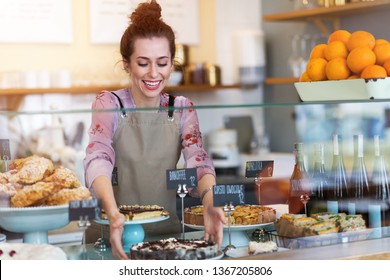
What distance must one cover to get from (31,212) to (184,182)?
39 centimetres

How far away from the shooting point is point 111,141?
6.15ft

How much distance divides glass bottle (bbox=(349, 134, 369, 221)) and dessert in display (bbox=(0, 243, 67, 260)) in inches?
32.3

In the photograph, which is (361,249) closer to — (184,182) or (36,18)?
(184,182)

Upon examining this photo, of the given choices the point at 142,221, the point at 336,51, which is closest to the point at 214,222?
the point at 142,221

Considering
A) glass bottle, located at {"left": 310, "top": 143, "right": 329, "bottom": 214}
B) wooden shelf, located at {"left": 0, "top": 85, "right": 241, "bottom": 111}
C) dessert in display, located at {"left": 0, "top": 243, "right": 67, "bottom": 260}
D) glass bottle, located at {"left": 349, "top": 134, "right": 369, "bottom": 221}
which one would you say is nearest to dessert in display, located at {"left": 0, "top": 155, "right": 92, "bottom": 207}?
dessert in display, located at {"left": 0, "top": 243, "right": 67, "bottom": 260}

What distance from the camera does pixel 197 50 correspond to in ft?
16.6

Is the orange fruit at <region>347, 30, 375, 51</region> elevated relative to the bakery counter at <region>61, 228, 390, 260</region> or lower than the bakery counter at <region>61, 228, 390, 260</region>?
elevated

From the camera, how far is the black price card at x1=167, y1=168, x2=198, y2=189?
181 centimetres

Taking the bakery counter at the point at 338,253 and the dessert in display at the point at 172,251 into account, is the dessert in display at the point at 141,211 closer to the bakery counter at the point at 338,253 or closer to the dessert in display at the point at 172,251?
the dessert in display at the point at 172,251

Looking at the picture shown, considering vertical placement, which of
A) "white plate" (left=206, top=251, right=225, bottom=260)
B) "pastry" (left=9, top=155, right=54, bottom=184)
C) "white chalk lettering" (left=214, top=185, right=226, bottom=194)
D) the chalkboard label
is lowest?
"white plate" (left=206, top=251, right=225, bottom=260)

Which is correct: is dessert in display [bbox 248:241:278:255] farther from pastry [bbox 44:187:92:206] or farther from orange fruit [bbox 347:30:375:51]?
orange fruit [bbox 347:30:375:51]

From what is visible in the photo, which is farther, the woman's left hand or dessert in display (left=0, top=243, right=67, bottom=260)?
the woman's left hand

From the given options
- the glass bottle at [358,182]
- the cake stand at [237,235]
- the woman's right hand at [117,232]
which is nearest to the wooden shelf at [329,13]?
the glass bottle at [358,182]

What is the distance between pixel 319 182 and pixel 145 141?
1.69 feet
